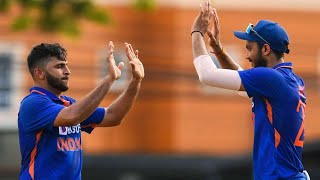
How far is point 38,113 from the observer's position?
10.1 m

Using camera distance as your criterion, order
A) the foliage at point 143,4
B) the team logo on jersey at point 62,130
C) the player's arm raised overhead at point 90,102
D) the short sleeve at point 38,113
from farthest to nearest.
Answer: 1. the foliage at point 143,4
2. the team logo on jersey at point 62,130
3. the short sleeve at point 38,113
4. the player's arm raised overhead at point 90,102

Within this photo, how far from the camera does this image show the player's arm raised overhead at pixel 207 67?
9.85m

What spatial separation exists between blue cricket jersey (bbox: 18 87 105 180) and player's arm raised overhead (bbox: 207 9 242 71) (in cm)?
142

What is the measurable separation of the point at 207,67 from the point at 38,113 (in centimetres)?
144

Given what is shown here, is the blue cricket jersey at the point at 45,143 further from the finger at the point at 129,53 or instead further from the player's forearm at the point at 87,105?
the finger at the point at 129,53

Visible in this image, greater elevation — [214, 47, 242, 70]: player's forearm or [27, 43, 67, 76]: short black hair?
[27, 43, 67, 76]: short black hair

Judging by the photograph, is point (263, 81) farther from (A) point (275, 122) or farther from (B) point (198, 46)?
(B) point (198, 46)

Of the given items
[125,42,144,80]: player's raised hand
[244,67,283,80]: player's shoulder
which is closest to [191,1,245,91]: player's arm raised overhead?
[244,67,283,80]: player's shoulder

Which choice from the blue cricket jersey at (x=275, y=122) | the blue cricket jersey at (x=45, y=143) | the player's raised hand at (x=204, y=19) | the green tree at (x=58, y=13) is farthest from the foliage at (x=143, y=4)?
the blue cricket jersey at (x=275, y=122)

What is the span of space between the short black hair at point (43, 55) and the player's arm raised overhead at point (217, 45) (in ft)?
4.13

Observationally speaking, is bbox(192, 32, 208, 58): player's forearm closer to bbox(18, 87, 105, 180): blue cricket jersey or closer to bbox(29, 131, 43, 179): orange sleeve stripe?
bbox(18, 87, 105, 180): blue cricket jersey

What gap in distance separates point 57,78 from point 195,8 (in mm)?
20822

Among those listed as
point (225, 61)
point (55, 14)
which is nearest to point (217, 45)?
point (225, 61)

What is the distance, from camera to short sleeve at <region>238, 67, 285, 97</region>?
9.79 meters
